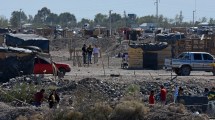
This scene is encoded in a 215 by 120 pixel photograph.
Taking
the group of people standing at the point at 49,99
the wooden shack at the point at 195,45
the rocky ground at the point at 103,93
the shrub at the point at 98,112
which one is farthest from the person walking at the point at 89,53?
the shrub at the point at 98,112

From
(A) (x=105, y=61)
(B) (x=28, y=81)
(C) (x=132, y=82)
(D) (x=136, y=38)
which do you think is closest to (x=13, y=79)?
(B) (x=28, y=81)

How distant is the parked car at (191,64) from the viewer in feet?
174

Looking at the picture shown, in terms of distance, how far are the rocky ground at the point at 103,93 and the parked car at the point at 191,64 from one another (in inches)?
23.1

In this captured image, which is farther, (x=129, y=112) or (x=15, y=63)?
(x=15, y=63)

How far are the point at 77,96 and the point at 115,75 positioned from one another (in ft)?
54.0

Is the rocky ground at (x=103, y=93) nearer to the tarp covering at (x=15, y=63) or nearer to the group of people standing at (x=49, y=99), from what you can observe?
the group of people standing at (x=49, y=99)

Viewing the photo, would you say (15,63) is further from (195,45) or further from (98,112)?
(195,45)

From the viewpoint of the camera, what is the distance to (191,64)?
5309cm

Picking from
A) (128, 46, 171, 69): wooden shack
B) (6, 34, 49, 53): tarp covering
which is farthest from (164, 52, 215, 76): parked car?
(6, 34, 49, 53): tarp covering

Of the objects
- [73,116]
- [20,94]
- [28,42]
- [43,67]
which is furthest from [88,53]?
[73,116]

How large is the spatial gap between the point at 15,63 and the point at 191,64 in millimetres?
10915

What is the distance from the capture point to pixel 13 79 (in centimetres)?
4619

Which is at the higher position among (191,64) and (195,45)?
(195,45)

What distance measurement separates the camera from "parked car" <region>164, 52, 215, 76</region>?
52.9 m
